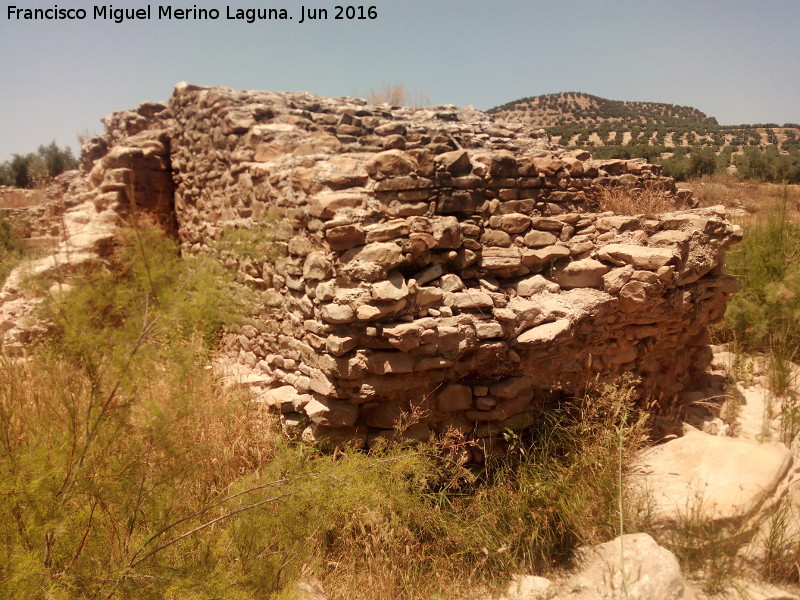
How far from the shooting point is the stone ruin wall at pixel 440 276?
3.53m

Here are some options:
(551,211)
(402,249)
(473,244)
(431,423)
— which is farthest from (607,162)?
(431,423)

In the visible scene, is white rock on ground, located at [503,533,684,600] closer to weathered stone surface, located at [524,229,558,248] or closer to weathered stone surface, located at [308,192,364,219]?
weathered stone surface, located at [524,229,558,248]

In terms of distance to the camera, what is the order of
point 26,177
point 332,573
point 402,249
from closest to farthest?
point 332,573 → point 402,249 → point 26,177

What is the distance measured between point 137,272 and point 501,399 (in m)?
2.88

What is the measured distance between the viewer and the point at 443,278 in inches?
151

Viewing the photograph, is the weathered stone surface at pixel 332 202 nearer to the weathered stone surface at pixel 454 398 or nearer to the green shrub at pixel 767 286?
the weathered stone surface at pixel 454 398

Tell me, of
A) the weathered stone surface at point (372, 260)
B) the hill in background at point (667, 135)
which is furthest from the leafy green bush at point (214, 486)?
the hill in background at point (667, 135)

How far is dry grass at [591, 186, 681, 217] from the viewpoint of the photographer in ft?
16.5

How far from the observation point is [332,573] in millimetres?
2996

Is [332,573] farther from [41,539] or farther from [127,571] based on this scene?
[41,539]

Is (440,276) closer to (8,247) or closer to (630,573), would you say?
(630,573)

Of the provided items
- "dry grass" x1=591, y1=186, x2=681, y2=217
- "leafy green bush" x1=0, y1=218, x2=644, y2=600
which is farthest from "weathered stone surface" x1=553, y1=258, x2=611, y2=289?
"dry grass" x1=591, y1=186, x2=681, y2=217

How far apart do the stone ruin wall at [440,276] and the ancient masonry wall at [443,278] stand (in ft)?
0.04

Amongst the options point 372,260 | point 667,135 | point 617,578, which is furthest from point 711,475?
point 667,135
